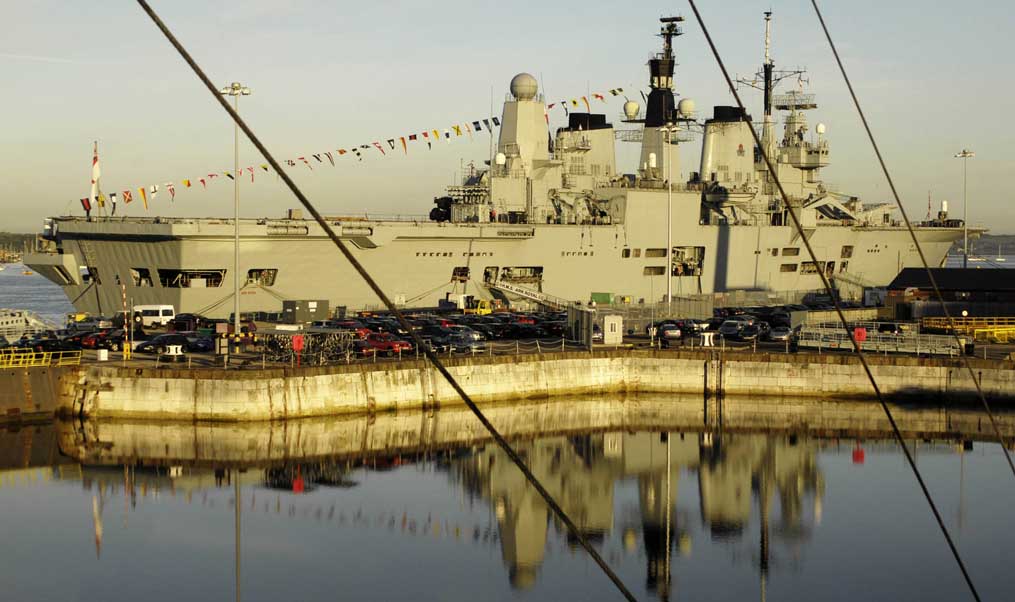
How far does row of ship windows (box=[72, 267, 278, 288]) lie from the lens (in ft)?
171

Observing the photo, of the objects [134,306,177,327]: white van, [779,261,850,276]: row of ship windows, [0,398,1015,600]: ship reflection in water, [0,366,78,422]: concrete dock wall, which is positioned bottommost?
[0,398,1015,600]: ship reflection in water

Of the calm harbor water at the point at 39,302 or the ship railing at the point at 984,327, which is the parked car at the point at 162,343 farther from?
the calm harbor water at the point at 39,302

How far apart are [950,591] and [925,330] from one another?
90.6 feet

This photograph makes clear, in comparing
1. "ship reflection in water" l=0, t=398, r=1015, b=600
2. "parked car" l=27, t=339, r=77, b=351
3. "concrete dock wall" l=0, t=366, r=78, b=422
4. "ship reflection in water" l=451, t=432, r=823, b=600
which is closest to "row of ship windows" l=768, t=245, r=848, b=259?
"ship reflection in water" l=0, t=398, r=1015, b=600

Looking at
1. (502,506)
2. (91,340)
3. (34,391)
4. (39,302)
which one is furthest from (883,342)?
(39,302)

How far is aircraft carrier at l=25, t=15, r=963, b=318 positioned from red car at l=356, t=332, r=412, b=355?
35.3 ft

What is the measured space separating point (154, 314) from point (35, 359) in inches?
468

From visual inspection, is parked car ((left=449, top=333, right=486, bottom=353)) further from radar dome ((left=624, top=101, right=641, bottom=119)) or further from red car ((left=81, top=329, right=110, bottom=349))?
radar dome ((left=624, top=101, right=641, bottom=119))

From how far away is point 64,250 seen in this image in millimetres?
54875

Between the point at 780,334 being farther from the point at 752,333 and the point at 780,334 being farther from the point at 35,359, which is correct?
the point at 35,359

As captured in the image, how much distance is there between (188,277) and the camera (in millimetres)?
52250

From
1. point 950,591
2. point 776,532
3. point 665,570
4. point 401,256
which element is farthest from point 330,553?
point 401,256

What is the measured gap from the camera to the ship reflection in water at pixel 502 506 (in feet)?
81.1

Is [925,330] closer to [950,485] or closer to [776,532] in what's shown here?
[950,485]
